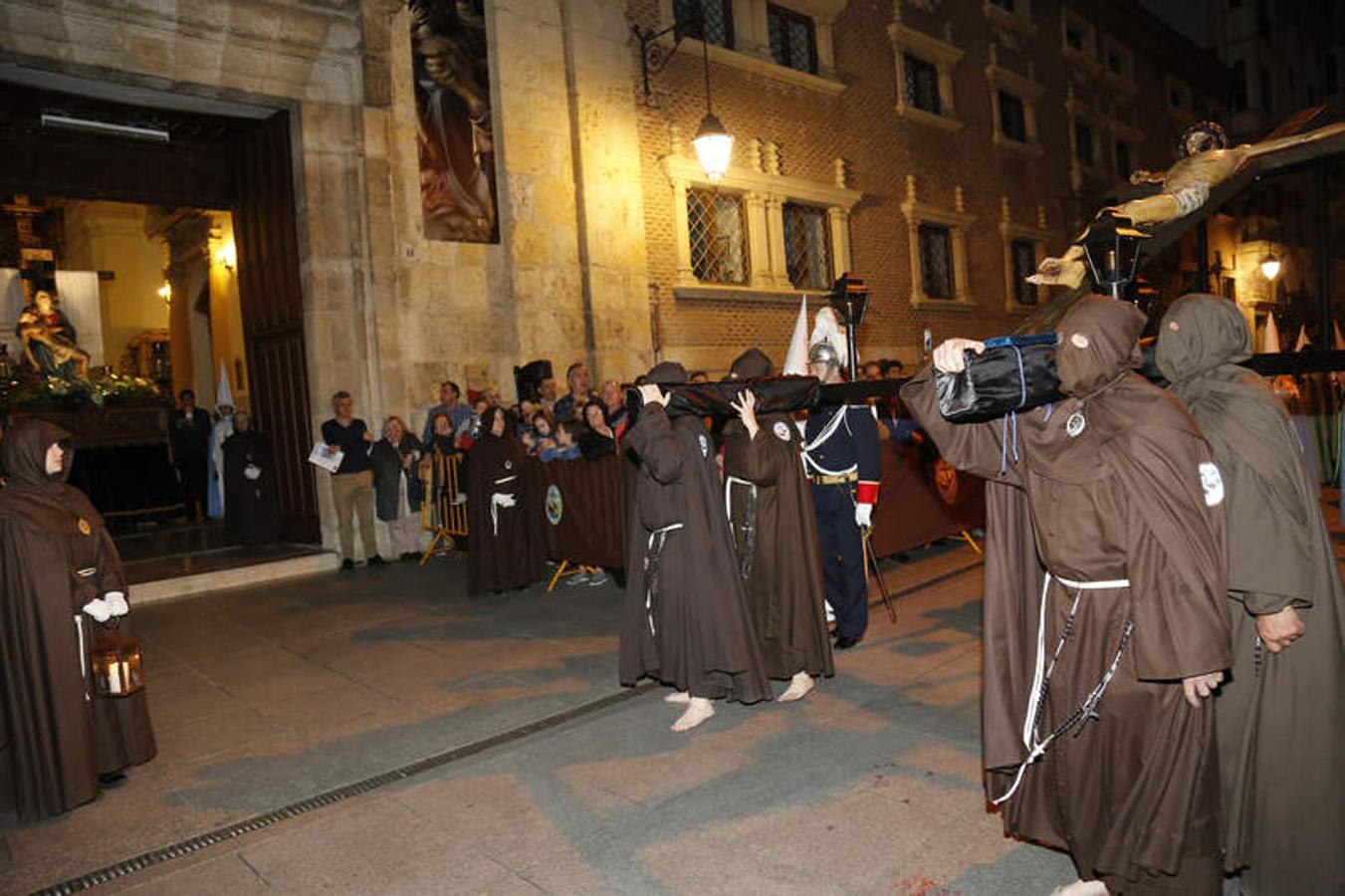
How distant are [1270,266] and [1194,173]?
15.2 ft

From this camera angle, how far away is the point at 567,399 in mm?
11312

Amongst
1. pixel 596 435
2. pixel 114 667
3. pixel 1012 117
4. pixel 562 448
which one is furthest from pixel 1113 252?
pixel 1012 117

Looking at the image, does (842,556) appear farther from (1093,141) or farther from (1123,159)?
(1123,159)

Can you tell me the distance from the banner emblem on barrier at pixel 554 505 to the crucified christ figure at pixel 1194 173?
5601 millimetres

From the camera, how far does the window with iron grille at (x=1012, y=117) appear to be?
2181 centimetres

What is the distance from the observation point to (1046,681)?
3.19 m

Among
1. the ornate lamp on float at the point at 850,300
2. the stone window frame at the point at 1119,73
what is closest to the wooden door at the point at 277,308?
the ornate lamp on float at the point at 850,300

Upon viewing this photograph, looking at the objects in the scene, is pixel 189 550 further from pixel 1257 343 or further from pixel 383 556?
pixel 1257 343

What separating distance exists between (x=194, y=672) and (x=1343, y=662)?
7.17m

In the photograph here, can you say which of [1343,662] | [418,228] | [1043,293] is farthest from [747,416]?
[1043,293]

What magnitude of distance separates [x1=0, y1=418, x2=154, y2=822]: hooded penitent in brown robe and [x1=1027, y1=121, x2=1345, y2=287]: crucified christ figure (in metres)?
5.39

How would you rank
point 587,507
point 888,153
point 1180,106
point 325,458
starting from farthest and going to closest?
point 1180,106
point 888,153
point 325,458
point 587,507

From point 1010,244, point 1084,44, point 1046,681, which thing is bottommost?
point 1046,681

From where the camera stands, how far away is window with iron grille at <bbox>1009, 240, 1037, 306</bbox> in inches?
848
